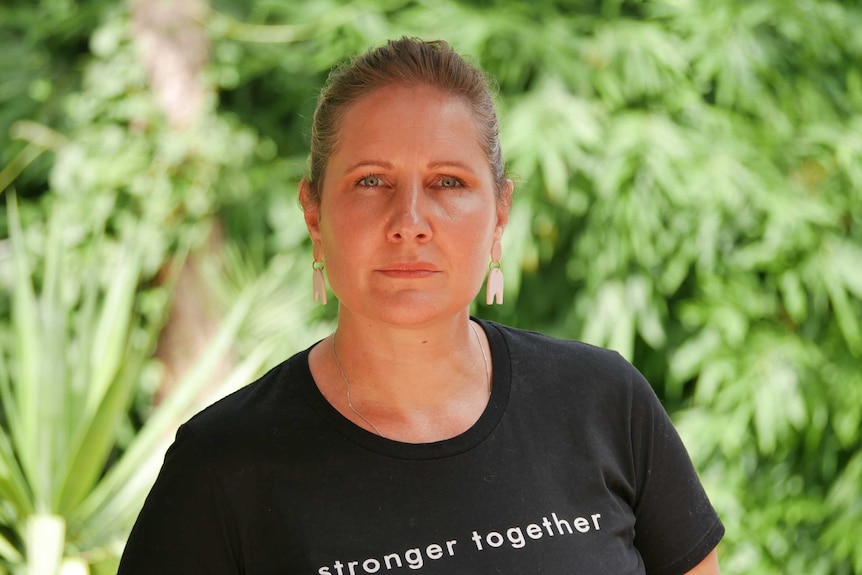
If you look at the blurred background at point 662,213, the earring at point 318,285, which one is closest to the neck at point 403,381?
the earring at point 318,285

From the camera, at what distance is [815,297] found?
2.96 m

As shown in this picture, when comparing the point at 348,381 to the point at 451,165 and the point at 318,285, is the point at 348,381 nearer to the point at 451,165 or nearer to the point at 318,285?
the point at 318,285

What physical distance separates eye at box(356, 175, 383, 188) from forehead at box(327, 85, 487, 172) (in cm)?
3

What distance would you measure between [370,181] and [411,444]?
323 millimetres

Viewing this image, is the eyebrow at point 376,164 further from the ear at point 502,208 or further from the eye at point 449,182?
the ear at point 502,208

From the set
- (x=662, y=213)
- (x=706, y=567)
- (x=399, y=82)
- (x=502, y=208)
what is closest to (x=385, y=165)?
(x=399, y=82)

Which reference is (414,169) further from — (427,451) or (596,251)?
(596,251)

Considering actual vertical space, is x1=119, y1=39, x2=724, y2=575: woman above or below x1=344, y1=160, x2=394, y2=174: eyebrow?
below

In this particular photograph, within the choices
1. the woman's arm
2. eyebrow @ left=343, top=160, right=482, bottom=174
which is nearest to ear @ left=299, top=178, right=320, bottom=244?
eyebrow @ left=343, top=160, right=482, bottom=174

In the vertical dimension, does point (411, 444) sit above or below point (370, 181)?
below

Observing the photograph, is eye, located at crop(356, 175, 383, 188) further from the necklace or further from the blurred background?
the blurred background

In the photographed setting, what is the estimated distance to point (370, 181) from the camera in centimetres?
128

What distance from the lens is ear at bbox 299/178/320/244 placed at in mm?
1376

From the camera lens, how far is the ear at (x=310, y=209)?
54.2 inches
